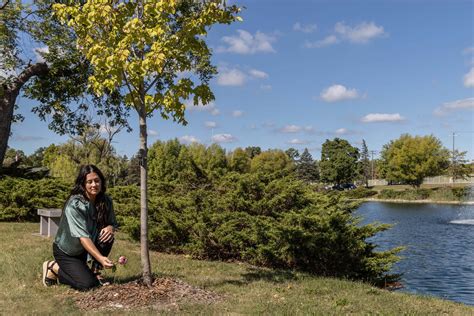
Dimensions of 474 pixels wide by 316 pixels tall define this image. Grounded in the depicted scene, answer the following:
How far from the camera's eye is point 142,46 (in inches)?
209

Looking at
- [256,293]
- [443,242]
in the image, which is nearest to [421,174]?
[443,242]

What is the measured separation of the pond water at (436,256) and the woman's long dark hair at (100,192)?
25.7 feet

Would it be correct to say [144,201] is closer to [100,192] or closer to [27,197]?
[100,192]

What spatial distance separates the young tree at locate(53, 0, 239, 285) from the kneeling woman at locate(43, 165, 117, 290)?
510mm

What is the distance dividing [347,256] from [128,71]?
5751mm

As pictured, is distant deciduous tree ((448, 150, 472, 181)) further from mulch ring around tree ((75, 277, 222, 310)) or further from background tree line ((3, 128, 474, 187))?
mulch ring around tree ((75, 277, 222, 310))

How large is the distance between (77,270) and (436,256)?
14555mm

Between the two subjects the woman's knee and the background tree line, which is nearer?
the woman's knee

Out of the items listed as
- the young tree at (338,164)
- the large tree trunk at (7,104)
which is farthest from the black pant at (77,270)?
the young tree at (338,164)

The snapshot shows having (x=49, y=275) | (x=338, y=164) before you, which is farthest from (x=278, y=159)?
(x=49, y=275)

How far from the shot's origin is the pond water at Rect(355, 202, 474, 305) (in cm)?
1213

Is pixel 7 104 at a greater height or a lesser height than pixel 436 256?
greater

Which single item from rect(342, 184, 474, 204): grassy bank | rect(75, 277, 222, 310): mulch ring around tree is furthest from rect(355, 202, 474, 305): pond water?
rect(342, 184, 474, 204): grassy bank

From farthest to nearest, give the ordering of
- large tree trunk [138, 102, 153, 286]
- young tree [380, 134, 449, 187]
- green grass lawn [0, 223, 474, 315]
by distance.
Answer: young tree [380, 134, 449, 187]
large tree trunk [138, 102, 153, 286]
green grass lawn [0, 223, 474, 315]
